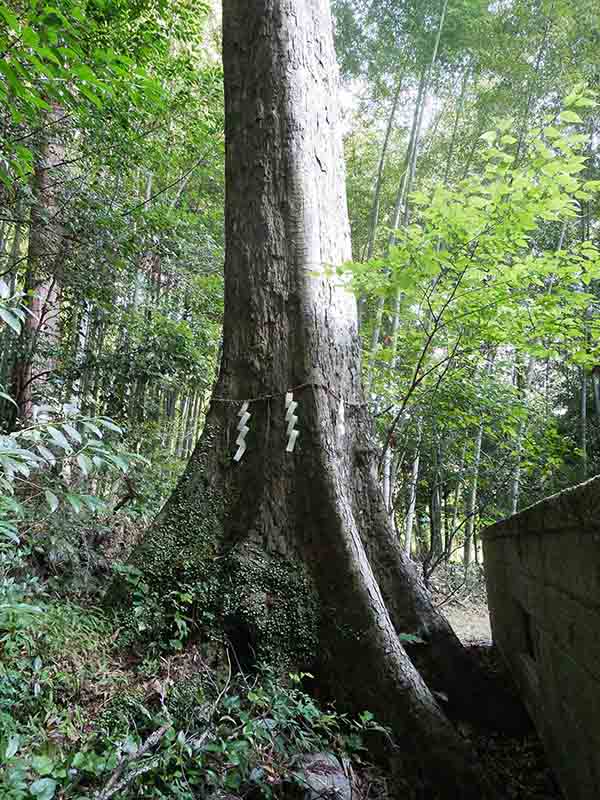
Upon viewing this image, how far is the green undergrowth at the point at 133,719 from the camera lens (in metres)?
1.51

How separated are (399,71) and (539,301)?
288 inches

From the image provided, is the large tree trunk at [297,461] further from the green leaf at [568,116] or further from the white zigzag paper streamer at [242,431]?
the green leaf at [568,116]

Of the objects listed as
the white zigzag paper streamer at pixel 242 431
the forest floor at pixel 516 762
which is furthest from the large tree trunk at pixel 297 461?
the forest floor at pixel 516 762

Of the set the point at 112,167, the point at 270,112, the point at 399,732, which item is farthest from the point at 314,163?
the point at 399,732

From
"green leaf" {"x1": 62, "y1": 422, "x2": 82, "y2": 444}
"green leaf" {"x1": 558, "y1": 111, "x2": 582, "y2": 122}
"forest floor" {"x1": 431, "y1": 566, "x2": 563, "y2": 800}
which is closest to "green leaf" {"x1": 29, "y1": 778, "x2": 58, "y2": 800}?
"green leaf" {"x1": 62, "y1": 422, "x2": 82, "y2": 444}

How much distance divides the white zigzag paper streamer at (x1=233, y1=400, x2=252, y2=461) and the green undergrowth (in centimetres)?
86

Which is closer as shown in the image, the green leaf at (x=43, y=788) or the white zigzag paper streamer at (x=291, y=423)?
the green leaf at (x=43, y=788)

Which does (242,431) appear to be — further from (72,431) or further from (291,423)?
(72,431)

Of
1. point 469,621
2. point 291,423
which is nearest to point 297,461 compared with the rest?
point 291,423

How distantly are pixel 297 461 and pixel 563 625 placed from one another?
4.17ft

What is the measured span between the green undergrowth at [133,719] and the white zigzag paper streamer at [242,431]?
857 mm

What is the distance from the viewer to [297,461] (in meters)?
2.55

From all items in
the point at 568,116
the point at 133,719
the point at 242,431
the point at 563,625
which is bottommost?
the point at 133,719

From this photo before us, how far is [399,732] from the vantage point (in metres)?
2.07
